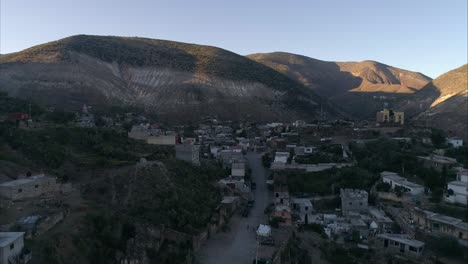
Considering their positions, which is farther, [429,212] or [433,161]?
[433,161]

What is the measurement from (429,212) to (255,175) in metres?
11.5

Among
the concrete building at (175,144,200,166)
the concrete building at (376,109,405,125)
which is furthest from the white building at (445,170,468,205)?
the concrete building at (376,109,405,125)

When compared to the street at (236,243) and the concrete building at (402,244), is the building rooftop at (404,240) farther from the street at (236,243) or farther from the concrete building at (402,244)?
the street at (236,243)

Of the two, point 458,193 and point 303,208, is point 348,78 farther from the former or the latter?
point 458,193

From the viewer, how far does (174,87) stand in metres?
58.5

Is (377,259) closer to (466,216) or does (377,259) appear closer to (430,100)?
(466,216)

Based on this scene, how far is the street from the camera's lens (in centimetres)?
1512

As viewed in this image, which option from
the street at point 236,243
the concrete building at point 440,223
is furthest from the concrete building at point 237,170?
the concrete building at point 440,223

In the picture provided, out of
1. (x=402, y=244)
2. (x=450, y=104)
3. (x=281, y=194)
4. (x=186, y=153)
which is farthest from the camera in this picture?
(x=450, y=104)

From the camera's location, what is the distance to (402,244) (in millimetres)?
16234

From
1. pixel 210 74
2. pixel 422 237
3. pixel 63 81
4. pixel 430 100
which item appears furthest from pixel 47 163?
pixel 430 100

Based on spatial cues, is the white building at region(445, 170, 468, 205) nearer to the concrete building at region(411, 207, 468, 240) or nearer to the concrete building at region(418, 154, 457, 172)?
the concrete building at region(411, 207, 468, 240)

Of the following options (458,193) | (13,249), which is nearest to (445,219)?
(458,193)

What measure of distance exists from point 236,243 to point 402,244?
6672 millimetres
